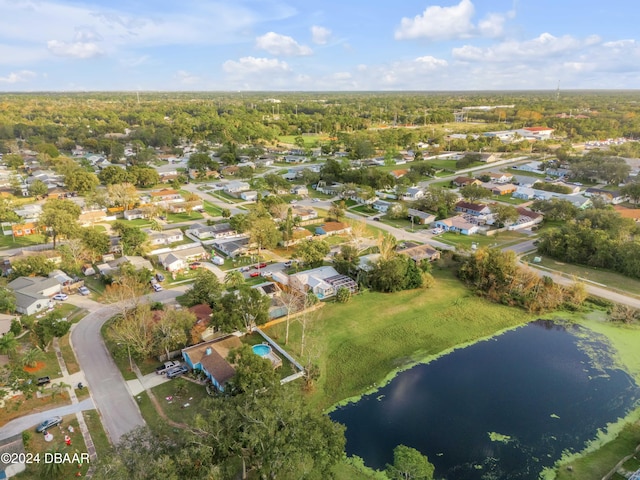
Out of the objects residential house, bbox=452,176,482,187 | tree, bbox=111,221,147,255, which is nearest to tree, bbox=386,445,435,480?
tree, bbox=111,221,147,255

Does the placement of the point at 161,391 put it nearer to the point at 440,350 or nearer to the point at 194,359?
the point at 194,359

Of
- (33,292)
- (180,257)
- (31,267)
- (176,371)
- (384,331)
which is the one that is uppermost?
(31,267)

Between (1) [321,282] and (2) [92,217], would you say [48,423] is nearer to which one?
(1) [321,282]

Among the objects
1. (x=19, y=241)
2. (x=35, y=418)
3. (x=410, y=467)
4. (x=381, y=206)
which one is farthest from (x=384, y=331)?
(x=19, y=241)

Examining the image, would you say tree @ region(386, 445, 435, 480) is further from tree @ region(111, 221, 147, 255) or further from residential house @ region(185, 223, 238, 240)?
residential house @ region(185, 223, 238, 240)

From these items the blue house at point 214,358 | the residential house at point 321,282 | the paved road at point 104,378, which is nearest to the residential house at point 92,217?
the paved road at point 104,378
